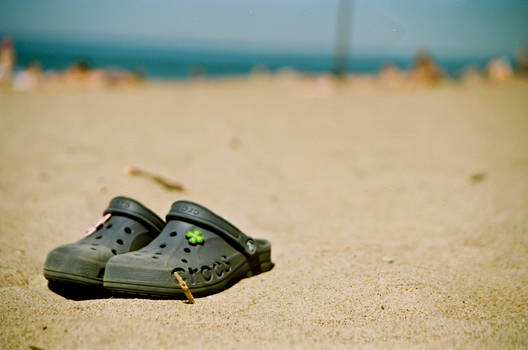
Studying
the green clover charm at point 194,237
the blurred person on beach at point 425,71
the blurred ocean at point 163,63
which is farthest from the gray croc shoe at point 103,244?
the blurred ocean at point 163,63

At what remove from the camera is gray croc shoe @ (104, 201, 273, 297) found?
4.57 ft

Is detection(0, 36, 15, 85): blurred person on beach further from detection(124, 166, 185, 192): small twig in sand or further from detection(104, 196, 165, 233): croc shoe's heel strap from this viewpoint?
detection(104, 196, 165, 233): croc shoe's heel strap

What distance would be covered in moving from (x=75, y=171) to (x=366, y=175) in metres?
2.07

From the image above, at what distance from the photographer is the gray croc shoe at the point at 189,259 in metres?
1.39

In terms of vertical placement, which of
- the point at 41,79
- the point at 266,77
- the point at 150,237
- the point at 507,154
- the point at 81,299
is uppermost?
the point at 266,77

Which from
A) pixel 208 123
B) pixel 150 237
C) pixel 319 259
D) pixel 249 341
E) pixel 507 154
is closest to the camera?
pixel 249 341

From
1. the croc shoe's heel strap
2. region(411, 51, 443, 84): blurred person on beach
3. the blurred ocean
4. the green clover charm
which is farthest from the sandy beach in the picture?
the blurred ocean

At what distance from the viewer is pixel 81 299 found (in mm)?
1454

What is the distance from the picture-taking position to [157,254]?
147 cm

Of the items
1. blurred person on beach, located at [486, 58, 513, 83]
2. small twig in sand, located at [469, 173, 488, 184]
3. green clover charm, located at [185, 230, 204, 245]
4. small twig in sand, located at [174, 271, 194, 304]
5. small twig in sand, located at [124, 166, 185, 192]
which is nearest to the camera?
small twig in sand, located at [174, 271, 194, 304]

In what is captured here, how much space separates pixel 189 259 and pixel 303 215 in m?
1.17

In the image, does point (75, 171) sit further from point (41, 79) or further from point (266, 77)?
point (266, 77)

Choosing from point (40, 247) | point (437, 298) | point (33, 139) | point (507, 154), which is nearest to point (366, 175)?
point (507, 154)

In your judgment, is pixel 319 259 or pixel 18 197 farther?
pixel 18 197
